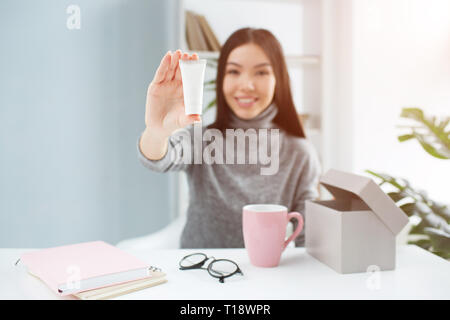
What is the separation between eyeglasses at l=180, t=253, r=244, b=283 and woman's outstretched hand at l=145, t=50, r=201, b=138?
0.76 feet

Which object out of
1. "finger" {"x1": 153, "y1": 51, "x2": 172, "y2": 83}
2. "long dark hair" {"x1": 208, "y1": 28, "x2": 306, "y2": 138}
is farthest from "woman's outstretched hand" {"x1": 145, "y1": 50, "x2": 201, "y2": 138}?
"long dark hair" {"x1": 208, "y1": 28, "x2": 306, "y2": 138}

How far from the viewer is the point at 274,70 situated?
1.35 metres

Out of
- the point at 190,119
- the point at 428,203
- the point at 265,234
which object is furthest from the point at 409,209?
the point at 190,119

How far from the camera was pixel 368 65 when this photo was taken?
6.26ft

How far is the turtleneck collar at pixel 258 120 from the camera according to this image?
136 centimetres

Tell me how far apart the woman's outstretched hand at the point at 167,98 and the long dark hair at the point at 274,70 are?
1.83 ft

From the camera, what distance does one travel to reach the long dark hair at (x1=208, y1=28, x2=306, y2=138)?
1345 mm

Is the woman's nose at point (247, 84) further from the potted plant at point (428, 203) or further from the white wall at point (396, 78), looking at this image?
the white wall at point (396, 78)

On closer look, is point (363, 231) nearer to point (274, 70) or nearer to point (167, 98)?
point (167, 98)

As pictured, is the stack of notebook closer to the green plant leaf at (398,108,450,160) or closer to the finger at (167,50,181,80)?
the finger at (167,50,181,80)

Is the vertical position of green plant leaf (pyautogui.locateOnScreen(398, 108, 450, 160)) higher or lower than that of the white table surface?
higher

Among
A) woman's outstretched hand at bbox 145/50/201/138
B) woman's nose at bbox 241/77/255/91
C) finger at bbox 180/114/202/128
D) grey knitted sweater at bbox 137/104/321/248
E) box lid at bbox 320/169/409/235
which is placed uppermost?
woman's nose at bbox 241/77/255/91

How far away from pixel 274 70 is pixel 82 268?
0.98 meters

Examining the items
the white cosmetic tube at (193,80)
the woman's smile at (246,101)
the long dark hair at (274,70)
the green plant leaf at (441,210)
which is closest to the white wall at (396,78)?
the long dark hair at (274,70)
